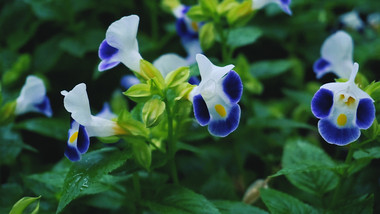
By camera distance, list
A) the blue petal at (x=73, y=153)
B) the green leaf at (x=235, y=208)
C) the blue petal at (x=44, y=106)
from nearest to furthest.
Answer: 1. the blue petal at (x=73, y=153)
2. the green leaf at (x=235, y=208)
3. the blue petal at (x=44, y=106)

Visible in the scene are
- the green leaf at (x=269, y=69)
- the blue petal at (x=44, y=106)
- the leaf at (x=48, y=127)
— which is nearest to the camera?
the blue petal at (x=44, y=106)

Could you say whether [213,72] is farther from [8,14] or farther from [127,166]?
[8,14]

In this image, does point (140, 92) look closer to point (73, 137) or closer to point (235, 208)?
point (73, 137)

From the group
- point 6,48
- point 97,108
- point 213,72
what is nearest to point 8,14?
point 6,48

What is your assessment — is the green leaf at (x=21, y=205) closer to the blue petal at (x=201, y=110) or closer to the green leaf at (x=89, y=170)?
the green leaf at (x=89, y=170)

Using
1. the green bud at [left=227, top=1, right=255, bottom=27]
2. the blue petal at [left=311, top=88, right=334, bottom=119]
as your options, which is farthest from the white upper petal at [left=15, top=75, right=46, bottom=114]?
the blue petal at [left=311, top=88, right=334, bottom=119]

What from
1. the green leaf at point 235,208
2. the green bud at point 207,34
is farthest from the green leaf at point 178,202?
the green bud at point 207,34

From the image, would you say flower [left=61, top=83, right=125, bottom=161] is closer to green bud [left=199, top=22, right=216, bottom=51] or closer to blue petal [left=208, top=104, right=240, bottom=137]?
blue petal [left=208, top=104, right=240, bottom=137]
